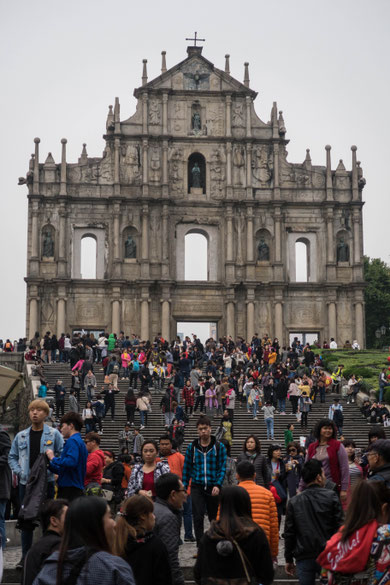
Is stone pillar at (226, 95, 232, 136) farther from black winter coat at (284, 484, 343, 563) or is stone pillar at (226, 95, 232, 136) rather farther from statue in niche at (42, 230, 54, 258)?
black winter coat at (284, 484, 343, 563)

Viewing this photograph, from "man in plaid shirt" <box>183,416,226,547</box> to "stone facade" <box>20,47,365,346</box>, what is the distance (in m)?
34.6

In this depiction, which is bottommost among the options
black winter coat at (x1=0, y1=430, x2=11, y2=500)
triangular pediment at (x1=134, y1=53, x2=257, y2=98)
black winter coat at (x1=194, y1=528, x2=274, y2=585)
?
black winter coat at (x1=194, y1=528, x2=274, y2=585)

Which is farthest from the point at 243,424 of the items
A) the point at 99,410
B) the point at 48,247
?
the point at 48,247

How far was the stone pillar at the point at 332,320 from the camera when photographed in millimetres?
47594

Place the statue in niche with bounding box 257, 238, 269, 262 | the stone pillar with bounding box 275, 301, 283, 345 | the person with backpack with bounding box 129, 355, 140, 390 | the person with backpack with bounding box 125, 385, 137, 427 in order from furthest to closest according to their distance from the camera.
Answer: the statue in niche with bounding box 257, 238, 269, 262 → the stone pillar with bounding box 275, 301, 283, 345 → the person with backpack with bounding box 129, 355, 140, 390 → the person with backpack with bounding box 125, 385, 137, 427

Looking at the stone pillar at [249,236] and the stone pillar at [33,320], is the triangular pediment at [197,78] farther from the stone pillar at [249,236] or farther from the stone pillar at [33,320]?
the stone pillar at [33,320]

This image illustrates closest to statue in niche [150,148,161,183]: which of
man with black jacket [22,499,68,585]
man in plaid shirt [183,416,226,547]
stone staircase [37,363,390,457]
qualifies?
stone staircase [37,363,390,457]

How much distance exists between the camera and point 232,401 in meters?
28.9

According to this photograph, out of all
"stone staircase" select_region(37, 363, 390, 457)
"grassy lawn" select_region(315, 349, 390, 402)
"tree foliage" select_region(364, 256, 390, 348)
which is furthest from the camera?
"tree foliage" select_region(364, 256, 390, 348)

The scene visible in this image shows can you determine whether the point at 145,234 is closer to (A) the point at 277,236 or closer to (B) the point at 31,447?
(A) the point at 277,236

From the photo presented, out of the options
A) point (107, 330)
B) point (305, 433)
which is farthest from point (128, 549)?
point (107, 330)

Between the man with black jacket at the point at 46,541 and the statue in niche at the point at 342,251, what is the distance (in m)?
42.6

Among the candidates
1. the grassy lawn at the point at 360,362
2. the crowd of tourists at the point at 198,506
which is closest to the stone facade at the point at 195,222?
the grassy lawn at the point at 360,362

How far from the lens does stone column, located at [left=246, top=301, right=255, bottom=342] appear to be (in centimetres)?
4700
